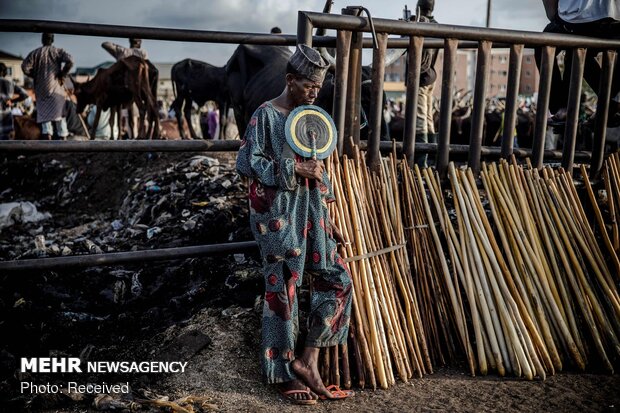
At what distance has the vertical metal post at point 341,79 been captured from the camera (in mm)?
3618

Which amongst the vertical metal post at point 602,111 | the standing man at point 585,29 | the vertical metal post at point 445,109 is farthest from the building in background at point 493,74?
the vertical metal post at point 445,109

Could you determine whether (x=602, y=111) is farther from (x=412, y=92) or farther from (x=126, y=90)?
(x=126, y=90)

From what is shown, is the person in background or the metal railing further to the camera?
the person in background

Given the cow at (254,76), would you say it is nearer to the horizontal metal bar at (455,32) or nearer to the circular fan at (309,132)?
the horizontal metal bar at (455,32)

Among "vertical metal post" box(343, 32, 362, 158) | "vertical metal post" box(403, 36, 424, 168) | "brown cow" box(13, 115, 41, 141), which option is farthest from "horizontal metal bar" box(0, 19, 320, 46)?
"brown cow" box(13, 115, 41, 141)

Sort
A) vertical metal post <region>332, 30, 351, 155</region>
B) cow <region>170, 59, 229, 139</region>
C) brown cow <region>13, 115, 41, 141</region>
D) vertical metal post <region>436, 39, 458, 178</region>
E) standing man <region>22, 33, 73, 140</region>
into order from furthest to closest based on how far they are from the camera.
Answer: cow <region>170, 59, 229, 139</region> → brown cow <region>13, 115, 41, 141</region> → standing man <region>22, 33, 73, 140</region> → vertical metal post <region>436, 39, 458, 178</region> → vertical metal post <region>332, 30, 351, 155</region>

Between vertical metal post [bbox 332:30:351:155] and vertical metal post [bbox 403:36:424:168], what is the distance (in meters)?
0.48

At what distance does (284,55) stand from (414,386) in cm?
554

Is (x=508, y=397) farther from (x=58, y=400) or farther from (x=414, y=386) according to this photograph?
(x=58, y=400)

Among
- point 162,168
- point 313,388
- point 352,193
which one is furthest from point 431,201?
point 162,168

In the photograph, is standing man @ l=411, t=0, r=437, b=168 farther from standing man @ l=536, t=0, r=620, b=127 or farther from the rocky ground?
the rocky ground

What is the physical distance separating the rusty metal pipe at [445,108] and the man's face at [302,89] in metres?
1.26

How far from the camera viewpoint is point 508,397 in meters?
3.15

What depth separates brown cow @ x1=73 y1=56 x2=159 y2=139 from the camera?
31.6 ft
